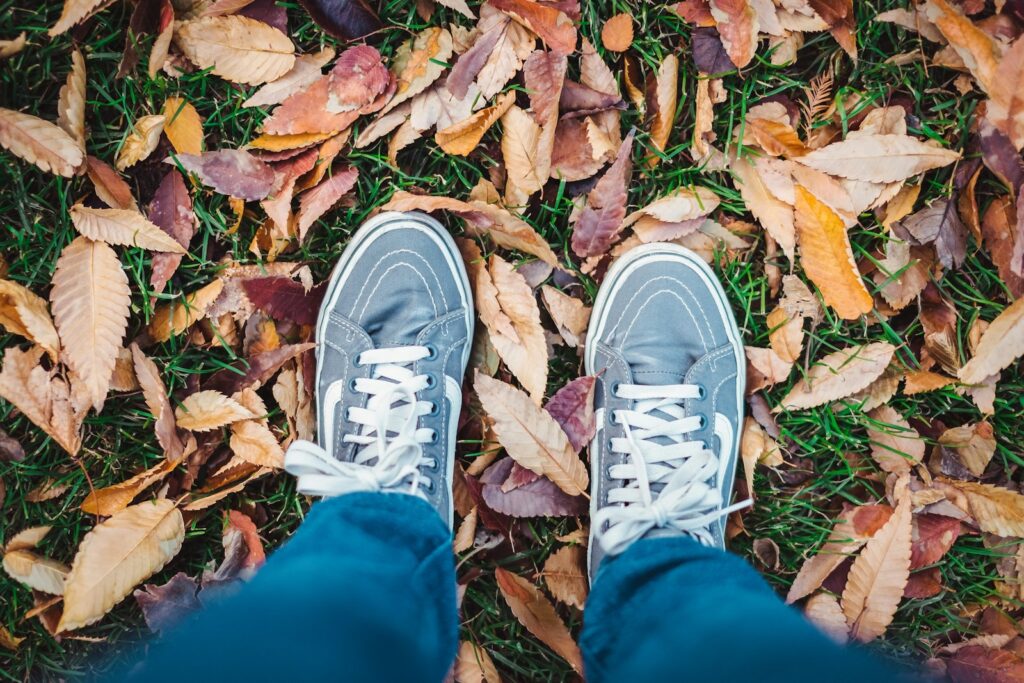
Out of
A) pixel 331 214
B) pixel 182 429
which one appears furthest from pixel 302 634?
pixel 331 214

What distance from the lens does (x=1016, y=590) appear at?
1.35 meters

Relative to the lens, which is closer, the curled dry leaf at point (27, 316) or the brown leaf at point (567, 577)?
the curled dry leaf at point (27, 316)

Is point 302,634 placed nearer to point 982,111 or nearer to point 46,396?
point 46,396

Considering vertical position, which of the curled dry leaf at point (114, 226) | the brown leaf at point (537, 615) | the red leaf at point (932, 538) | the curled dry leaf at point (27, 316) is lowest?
the brown leaf at point (537, 615)

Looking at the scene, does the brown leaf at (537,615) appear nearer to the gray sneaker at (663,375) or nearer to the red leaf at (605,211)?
the gray sneaker at (663,375)

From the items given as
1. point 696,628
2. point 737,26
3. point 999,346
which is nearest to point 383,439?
Answer: point 696,628

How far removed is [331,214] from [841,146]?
100 cm

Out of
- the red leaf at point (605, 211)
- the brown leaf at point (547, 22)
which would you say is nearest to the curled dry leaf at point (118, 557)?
the red leaf at point (605, 211)

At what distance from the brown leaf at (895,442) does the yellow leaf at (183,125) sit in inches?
57.4

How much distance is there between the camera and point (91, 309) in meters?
1.22

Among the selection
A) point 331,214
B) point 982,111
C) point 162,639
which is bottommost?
point 162,639

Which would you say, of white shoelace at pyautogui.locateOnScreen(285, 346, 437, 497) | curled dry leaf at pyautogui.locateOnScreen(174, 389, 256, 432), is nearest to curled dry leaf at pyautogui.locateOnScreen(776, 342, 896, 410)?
white shoelace at pyautogui.locateOnScreen(285, 346, 437, 497)

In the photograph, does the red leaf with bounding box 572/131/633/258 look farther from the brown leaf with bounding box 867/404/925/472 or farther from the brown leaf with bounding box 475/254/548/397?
the brown leaf with bounding box 867/404/925/472

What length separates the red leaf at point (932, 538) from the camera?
132cm
